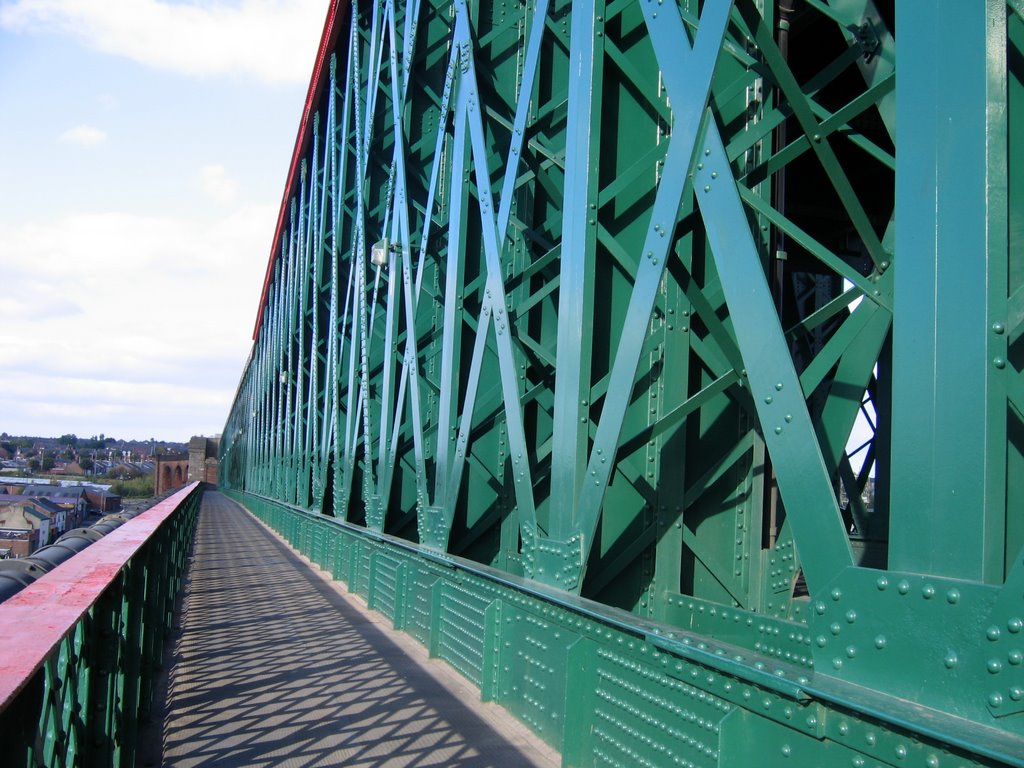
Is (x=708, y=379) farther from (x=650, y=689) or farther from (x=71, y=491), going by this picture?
(x=71, y=491)

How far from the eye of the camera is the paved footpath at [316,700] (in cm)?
510

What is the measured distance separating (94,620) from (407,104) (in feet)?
27.3

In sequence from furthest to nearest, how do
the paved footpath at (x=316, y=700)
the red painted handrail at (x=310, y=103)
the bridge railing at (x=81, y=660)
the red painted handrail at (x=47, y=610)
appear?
the red painted handrail at (x=310, y=103) → the paved footpath at (x=316, y=700) → the bridge railing at (x=81, y=660) → the red painted handrail at (x=47, y=610)

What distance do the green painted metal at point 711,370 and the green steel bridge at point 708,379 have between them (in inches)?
0.6

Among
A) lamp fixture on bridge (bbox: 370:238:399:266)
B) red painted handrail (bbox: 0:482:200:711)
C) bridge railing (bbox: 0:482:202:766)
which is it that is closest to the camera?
red painted handrail (bbox: 0:482:200:711)

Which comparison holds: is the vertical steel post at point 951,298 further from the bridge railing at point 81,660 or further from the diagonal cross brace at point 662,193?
the bridge railing at point 81,660

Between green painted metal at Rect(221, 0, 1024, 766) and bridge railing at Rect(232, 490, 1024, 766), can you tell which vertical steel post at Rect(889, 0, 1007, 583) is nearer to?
green painted metal at Rect(221, 0, 1024, 766)

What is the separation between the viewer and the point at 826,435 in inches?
184

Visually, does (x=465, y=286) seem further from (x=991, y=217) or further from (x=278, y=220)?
(x=278, y=220)

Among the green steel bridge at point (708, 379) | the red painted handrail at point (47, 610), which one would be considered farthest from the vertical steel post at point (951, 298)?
the red painted handrail at point (47, 610)

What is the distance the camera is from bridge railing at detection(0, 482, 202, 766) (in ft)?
6.77

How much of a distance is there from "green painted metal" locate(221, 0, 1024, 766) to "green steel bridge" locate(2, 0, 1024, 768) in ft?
0.05

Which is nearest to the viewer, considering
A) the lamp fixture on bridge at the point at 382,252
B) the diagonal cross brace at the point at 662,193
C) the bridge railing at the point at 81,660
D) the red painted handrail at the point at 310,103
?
the bridge railing at the point at 81,660

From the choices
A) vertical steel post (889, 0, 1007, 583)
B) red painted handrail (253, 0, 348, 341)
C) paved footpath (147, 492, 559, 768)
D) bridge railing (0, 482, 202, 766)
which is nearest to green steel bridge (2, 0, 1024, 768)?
vertical steel post (889, 0, 1007, 583)
